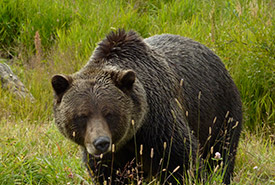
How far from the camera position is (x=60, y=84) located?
13.8 ft

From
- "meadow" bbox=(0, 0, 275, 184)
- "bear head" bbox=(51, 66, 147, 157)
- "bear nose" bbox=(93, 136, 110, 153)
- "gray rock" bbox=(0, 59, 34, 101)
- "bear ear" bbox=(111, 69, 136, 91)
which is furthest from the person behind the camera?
"gray rock" bbox=(0, 59, 34, 101)

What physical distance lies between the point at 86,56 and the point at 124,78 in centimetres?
383

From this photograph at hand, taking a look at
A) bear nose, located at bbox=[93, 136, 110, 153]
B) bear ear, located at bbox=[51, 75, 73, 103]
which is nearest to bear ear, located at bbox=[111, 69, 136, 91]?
bear ear, located at bbox=[51, 75, 73, 103]

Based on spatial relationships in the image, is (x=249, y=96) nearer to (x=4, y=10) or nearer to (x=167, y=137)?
(x=167, y=137)

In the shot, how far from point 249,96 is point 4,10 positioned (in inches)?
180

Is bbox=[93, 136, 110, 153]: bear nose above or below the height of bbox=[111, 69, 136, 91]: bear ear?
below

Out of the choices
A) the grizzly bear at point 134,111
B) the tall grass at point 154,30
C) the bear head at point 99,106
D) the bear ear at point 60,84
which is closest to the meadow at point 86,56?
the tall grass at point 154,30

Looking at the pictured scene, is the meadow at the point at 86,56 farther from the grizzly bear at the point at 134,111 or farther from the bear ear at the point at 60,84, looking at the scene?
the bear ear at the point at 60,84

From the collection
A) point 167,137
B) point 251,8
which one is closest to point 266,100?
point 251,8

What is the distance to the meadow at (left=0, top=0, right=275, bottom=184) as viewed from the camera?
4984 millimetres

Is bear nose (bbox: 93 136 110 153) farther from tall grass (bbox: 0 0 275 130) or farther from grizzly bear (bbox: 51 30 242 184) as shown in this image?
tall grass (bbox: 0 0 275 130)

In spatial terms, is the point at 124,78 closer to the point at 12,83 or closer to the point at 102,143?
the point at 102,143

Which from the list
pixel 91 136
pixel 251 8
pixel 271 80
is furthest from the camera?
pixel 251 8

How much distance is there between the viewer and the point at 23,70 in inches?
325
